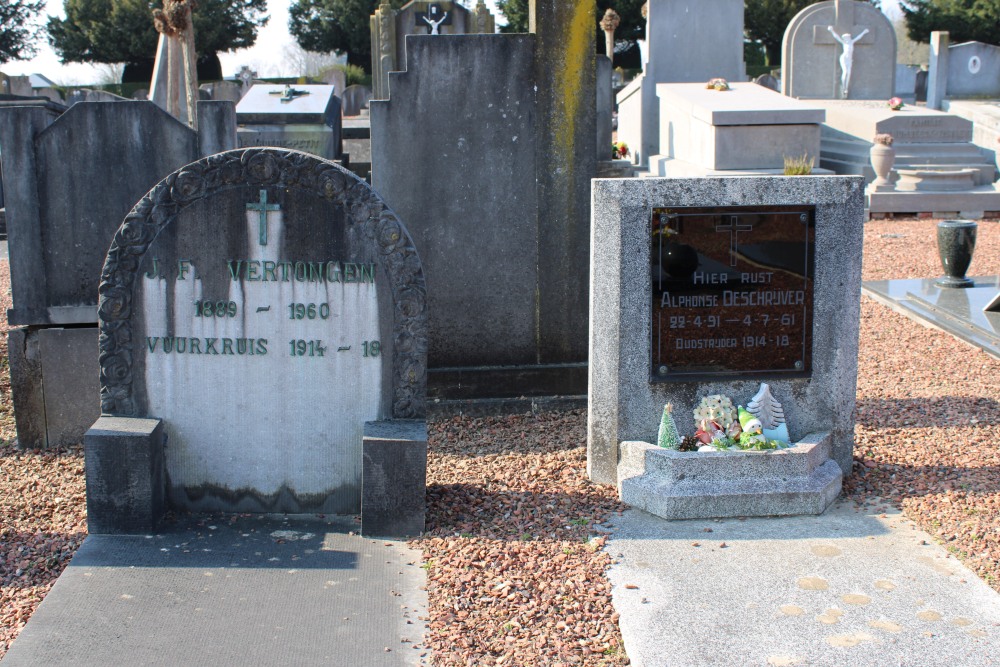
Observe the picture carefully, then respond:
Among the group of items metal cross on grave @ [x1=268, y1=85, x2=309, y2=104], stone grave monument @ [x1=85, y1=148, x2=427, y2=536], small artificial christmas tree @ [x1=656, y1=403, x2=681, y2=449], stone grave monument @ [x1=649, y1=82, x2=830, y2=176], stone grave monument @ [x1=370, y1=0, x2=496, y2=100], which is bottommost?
small artificial christmas tree @ [x1=656, y1=403, x2=681, y2=449]

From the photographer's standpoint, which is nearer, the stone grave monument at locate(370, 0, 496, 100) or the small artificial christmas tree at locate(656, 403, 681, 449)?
the small artificial christmas tree at locate(656, 403, 681, 449)

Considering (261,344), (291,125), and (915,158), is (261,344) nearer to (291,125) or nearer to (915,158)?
(291,125)

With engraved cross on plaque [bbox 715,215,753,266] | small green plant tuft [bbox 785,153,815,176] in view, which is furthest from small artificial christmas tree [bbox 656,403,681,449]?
small green plant tuft [bbox 785,153,815,176]

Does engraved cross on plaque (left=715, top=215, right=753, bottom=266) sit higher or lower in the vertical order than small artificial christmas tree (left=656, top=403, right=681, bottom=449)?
higher

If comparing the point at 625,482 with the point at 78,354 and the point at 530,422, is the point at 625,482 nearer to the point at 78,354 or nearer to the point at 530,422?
the point at 530,422

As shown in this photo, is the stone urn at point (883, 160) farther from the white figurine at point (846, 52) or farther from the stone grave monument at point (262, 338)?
the stone grave monument at point (262, 338)

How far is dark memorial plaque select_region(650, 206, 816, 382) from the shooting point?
15.5ft

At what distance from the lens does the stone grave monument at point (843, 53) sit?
21.5 m

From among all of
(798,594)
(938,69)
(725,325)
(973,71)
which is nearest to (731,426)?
(725,325)

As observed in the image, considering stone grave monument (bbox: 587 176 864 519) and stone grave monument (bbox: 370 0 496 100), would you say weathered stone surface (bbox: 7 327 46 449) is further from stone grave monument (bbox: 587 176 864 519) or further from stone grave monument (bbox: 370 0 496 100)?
stone grave monument (bbox: 370 0 496 100)

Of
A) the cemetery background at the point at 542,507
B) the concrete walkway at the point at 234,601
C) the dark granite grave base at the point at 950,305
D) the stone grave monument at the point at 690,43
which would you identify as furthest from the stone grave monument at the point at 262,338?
the stone grave monument at the point at 690,43

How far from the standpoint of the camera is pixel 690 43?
19.9 m

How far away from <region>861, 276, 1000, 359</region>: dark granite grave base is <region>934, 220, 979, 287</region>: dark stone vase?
0.14m

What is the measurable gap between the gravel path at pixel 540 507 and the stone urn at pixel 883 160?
9725 millimetres
